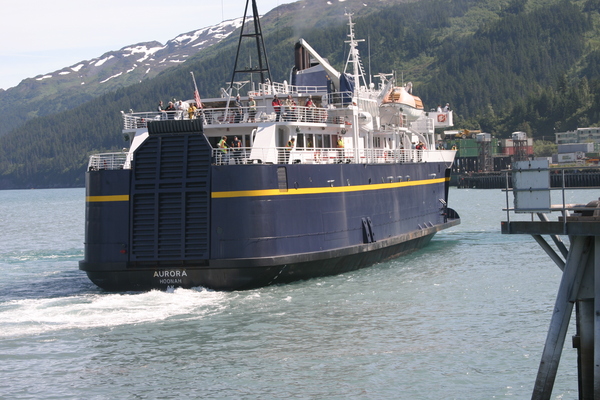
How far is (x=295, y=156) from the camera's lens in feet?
76.8

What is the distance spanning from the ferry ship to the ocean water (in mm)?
717

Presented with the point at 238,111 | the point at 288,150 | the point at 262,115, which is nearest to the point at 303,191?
the point at 288,150

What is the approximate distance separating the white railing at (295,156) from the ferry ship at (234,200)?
45 mm

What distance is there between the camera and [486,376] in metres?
13.4

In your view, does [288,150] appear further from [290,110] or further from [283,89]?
[283,89]

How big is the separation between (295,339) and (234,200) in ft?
17.8

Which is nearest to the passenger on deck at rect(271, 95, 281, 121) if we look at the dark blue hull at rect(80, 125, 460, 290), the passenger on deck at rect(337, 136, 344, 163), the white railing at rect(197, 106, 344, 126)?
the white railing at rect(197, 106, 344, 126)

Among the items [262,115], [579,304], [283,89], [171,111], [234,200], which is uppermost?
[283,89]

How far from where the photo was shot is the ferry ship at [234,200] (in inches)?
806

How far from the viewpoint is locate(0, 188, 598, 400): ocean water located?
13266 mm

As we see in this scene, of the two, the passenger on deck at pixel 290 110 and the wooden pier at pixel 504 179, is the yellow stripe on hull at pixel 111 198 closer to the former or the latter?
the passenger on deck at pixel 290 110

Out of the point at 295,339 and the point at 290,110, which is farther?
the point at 290,110

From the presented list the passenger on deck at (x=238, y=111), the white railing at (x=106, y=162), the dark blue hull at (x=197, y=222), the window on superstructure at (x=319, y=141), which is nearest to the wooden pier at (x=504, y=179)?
the window on superstructure at (x=319, y=141)

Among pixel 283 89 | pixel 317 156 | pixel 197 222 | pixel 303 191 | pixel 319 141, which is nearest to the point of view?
pixel 197 222
